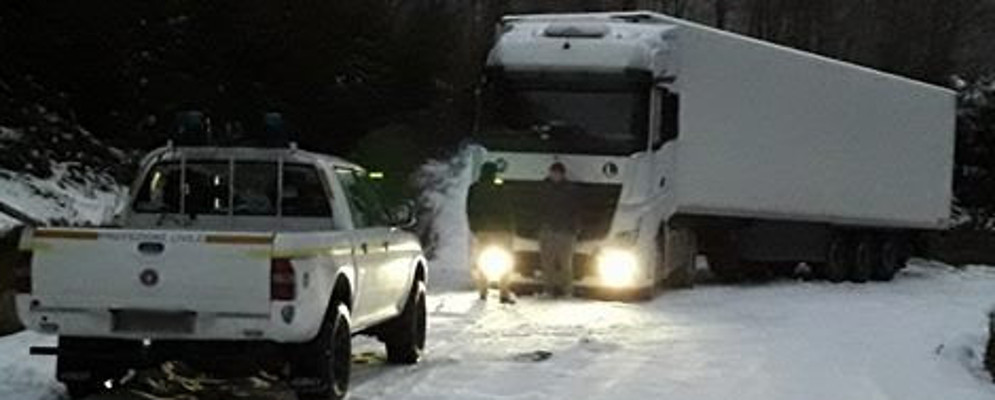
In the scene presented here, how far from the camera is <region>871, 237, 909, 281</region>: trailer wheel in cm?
3092

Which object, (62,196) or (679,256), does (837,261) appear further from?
(62,196)

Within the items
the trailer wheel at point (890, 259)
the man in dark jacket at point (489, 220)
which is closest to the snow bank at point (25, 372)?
the man in dark jacket at point (489, 220)

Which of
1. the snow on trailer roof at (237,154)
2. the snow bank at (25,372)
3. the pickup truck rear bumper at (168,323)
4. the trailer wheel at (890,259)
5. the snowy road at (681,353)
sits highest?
the snow on trailer roof at (237,154)

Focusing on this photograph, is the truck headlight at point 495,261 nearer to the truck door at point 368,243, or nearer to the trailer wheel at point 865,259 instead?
the truck door at point 368,243

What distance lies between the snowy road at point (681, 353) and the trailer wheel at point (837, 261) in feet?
16.8

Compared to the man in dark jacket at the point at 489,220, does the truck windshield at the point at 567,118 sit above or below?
above

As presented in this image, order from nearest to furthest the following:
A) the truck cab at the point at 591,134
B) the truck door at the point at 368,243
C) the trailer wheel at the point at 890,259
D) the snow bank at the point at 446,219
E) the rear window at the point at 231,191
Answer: the truck door at the point at 368,243 → the rear window at the point at 231,191 → the truck cab at the point at 591,134 → the snow bank at the point at 446,219 → the trailer wheel at the point at 890,259

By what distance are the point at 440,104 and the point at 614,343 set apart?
67.3 ft

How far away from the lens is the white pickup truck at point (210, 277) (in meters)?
10.9

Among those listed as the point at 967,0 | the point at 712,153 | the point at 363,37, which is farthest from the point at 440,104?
the point at 967,0

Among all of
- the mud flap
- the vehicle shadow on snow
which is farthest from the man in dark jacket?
the vehicle shadow on snow

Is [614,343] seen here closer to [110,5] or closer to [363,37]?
[110,5]

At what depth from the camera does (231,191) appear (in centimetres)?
1311

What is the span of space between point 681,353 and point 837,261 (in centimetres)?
1416
